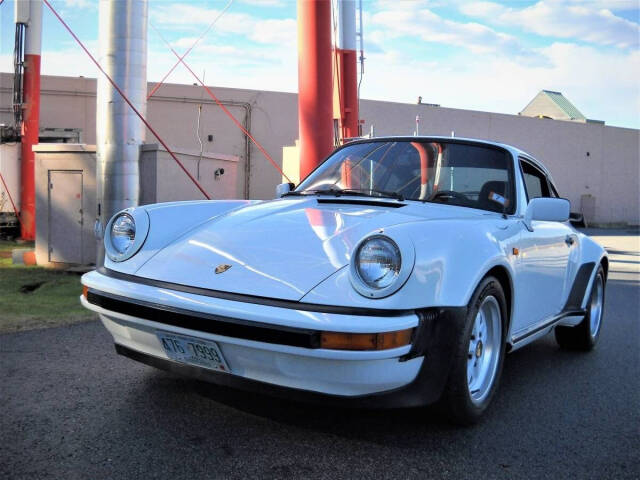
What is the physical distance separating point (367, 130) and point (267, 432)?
2253 centimetres

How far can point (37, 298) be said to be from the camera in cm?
667

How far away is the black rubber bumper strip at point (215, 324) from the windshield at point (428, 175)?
4.77 ft

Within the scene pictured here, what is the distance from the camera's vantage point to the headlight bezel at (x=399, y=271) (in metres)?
2.60

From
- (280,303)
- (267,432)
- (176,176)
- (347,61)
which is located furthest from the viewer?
(347,61)

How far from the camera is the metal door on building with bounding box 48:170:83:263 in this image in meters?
9.59

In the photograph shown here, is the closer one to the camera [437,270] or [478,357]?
[437,270]

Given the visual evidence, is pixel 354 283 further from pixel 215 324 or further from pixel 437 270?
pixel 215 324

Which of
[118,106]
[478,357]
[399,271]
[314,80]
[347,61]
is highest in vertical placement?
[347,61]

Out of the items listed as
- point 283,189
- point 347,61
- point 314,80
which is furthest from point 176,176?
point 283,189

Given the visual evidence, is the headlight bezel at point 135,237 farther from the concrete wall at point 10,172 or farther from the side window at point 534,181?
the concrete wall at point 10,172

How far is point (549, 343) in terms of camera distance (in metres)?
5.42

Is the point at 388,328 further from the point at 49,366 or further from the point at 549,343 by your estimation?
the point at 549,343

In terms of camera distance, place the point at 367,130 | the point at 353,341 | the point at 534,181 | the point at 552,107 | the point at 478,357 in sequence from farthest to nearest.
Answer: the point at 552,107
the point at 367,130
the point at 534,181
the point at 478,357
the point at 353,341

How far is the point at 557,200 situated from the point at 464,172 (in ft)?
1.83
